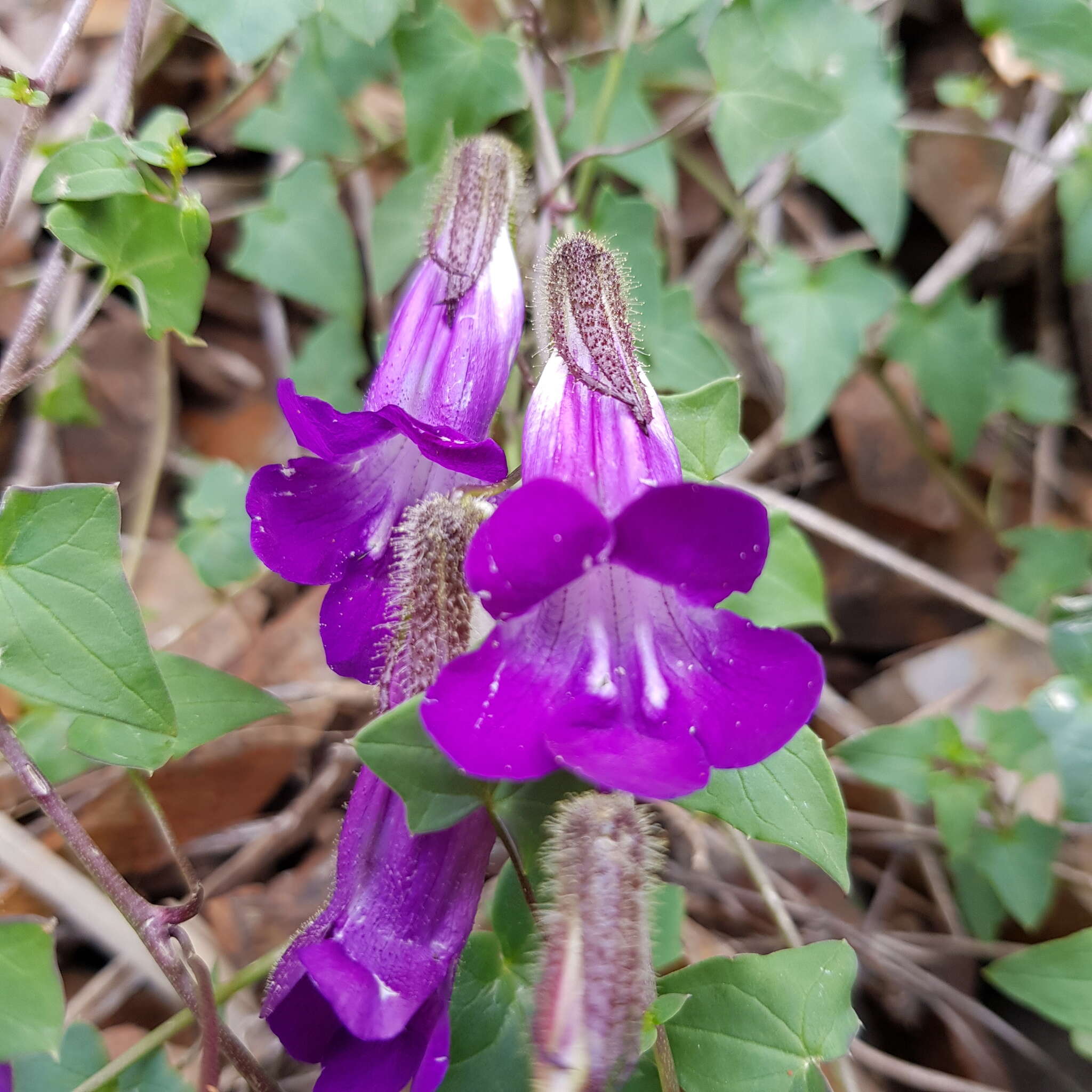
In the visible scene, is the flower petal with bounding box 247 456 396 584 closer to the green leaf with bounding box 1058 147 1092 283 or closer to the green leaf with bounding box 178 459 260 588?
the green leaf with bounding box 178 459 260 588

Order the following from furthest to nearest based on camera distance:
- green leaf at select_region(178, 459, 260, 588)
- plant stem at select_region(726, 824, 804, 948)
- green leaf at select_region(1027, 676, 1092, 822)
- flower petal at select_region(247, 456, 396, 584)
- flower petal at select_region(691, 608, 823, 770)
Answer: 1. green leaf at select_region(178, 459, 260, 588)
2. plant stem at select_region(726, 824, 804, 948)
3. green leaf at select_region(1027, 676, 1092, 822)
4. flower petal at select_region(247, 456, 396, 584)
5. flower petal at select_region(691, 608, 823, 770)

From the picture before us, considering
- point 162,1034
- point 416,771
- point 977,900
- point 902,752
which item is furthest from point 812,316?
point 162,1034

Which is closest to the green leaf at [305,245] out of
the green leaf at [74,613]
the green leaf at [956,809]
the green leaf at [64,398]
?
the green leaf at [64,398]

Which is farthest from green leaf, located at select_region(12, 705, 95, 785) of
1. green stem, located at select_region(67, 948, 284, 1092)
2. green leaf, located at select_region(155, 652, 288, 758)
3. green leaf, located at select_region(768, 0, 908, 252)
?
green leaf, located at select_region(768, 0, 908, 252)

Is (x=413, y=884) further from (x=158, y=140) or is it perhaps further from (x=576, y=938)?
(x=158, y=140)

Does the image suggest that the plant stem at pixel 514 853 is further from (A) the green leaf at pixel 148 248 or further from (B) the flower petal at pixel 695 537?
(A) the green leaf at pixel 148 248

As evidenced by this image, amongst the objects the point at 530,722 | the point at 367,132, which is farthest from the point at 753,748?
the point at 367,132

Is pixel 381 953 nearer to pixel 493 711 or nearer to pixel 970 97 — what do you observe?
pixel 493 711
